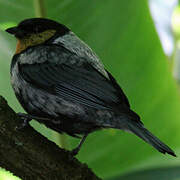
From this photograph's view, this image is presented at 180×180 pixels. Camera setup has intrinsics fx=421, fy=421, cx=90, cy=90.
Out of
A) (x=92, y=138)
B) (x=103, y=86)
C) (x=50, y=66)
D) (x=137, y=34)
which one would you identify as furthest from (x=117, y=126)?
(x=137, y=34)

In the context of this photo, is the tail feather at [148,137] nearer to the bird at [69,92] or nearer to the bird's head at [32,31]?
the bird at [69,92]

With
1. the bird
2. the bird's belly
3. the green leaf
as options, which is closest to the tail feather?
the bird

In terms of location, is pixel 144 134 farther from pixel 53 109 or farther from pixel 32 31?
pixel 32 31

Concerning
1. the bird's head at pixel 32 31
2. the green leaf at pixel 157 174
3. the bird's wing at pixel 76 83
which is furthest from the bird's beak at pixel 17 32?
the green leaf at pixel 157 174

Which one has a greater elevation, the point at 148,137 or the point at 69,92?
the point at 69,92

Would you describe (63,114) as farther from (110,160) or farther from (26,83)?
(110,160)

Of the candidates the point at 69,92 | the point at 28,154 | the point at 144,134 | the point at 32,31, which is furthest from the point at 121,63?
the point at 28,154

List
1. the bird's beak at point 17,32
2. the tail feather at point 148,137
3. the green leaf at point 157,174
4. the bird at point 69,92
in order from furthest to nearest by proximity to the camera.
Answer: the bird's beak at point 17,32
the green leaf at point 157,174
the bird at point 69,92
the tail feather at point 148,137
